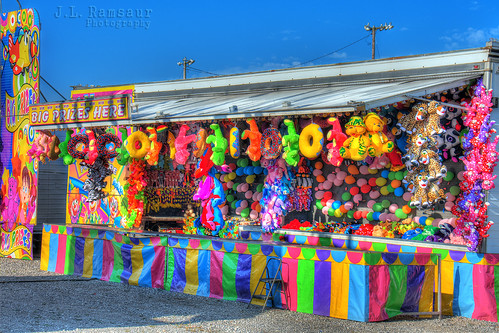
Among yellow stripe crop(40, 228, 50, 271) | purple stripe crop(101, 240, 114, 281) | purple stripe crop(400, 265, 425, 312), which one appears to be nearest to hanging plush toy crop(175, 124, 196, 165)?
purple stripe crop(101, 240, 114, 281)

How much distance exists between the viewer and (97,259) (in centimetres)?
1340

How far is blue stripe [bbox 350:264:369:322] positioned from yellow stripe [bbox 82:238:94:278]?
239 inches

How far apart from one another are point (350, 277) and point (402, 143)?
2.77m

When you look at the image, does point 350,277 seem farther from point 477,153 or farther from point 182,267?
point 182,267

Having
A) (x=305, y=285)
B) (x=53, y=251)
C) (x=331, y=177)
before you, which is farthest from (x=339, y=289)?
(x=53, y=251)

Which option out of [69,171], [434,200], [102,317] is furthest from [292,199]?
[69,171]

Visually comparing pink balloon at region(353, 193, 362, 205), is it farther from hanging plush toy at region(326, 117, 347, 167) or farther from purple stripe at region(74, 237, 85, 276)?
purple stripe at region(74, 237, 85, 276)

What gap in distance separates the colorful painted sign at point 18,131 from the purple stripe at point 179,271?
6.02 m

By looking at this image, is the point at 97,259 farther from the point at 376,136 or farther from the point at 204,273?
the point at 376,136

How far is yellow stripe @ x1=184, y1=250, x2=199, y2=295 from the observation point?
11.6m

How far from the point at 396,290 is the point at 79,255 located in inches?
276

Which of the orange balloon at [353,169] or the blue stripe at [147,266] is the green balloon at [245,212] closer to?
the blue stripe at [147,266]

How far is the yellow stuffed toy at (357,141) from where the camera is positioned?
1012 centimetres

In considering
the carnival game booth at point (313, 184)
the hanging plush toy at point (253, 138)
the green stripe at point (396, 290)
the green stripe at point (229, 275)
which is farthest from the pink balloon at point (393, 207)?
the green stripe at point (229, 275)
